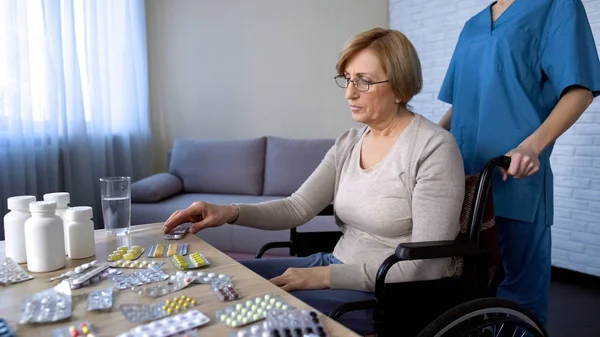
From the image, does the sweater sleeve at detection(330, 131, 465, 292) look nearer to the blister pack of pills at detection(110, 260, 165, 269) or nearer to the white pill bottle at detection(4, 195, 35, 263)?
the blister pack of pills at detection(110, 260, 165, 269)

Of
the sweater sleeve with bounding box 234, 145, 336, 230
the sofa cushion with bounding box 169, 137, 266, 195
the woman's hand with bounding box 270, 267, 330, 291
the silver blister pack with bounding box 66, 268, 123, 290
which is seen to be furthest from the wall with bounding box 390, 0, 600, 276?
the silver blister pack with bounding box 66, 268, 123, 290

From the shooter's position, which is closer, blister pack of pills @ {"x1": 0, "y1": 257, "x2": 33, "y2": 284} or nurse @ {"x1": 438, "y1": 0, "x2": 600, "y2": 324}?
blister pack of pills @ {"x1": 0, "y1": 257, "x2": 33, "y2": 284}

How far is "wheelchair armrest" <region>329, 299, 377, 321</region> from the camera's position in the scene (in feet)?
3.36

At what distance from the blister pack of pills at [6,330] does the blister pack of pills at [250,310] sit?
0.99ft

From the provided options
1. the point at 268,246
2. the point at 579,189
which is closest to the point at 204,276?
the point at 268,246

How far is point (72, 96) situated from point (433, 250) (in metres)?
2.87

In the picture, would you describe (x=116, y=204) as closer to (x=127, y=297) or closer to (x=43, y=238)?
(x=43, y=238)

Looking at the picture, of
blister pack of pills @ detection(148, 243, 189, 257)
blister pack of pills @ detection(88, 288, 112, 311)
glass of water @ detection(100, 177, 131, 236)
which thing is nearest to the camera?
blister pack of pills @ detection(88, 288, 112, 311)

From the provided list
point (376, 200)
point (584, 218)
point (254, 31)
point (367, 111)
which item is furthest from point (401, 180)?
point (254, 31)

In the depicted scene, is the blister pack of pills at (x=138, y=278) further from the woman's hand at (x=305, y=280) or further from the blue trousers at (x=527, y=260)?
the blue trousers at (x=527, y=260)

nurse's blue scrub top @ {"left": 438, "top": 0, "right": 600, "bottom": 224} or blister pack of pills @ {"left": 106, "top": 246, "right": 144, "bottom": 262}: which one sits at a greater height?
nurse's blue scrub top @ {"left": 438, "top": 0, "right": 600, "bottom": 224}

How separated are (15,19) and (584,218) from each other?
368 cm

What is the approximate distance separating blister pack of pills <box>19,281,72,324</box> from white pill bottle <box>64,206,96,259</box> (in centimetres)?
22

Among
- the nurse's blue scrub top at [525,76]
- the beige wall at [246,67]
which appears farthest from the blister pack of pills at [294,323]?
the beige wall at [246,67]
